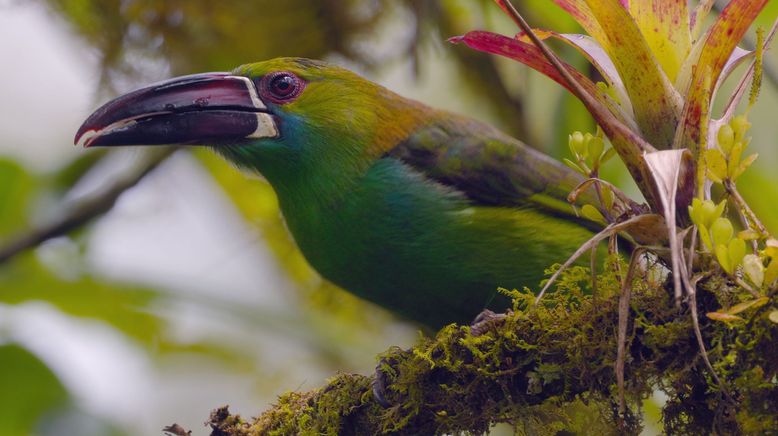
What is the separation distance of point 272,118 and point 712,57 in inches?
66.9

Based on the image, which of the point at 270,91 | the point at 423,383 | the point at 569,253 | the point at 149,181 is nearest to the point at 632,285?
the point at 423,383

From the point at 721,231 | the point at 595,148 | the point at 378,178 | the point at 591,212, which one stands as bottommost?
the point at 721,231

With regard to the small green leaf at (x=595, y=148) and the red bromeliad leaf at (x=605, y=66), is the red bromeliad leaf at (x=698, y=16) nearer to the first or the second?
the red bromeliad leaf at (x=605, y=66)

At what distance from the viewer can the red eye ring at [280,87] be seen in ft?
10.7

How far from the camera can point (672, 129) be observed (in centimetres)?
191

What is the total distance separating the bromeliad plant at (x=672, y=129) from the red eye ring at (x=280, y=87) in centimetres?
131

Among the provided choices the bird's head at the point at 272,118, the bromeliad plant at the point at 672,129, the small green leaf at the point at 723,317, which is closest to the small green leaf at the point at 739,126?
the bromeliad plant at the point at 672,129

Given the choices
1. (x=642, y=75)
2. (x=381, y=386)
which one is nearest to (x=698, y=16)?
(x=642, y=75)

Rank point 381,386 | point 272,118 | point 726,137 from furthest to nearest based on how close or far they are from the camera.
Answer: point 272,118 < point 381,386 < point 726,137

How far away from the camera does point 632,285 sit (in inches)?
74.8

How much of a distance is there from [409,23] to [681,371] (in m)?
2.78

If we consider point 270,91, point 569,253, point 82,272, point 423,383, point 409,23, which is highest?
point 409,23

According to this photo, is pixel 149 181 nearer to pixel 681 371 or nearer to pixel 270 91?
pixel 270 91

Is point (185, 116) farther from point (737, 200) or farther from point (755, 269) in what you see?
point (755, 269)
